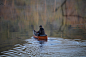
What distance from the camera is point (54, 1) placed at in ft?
115

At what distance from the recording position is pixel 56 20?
34.3 metres

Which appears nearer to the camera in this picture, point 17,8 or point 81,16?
point 81,16

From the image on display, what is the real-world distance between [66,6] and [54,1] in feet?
17.2

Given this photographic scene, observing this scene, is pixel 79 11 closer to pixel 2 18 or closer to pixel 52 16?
pixel 52 16

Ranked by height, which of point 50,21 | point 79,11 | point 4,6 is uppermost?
point 4,6

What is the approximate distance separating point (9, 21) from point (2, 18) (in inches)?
79.2

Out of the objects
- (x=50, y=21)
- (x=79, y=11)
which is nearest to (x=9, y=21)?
(x=50, y=21)

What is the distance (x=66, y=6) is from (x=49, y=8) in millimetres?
5185

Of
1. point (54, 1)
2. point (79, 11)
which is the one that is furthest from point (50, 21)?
point (79, 11)

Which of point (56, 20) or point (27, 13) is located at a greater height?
point (27, 13)

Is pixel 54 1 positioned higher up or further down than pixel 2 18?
higher up

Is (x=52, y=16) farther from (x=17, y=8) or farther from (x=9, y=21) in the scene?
(x=9, y=21)

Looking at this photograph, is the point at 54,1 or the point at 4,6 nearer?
the point at 4,6

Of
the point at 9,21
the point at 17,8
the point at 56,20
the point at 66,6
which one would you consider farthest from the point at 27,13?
the point at 66,6
